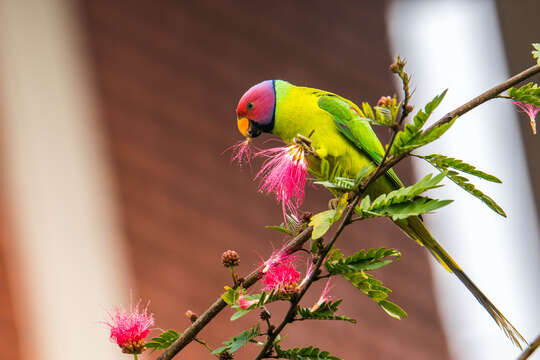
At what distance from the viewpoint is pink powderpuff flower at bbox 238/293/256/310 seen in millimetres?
→ 474

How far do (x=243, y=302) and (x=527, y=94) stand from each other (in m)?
0.27

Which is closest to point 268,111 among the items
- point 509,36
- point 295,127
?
point 295,127

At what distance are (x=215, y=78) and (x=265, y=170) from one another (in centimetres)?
208

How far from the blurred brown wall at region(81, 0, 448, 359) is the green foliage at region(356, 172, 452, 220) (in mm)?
1818

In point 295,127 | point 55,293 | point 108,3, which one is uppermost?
point 108,3

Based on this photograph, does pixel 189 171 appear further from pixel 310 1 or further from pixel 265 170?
pixel 265 170

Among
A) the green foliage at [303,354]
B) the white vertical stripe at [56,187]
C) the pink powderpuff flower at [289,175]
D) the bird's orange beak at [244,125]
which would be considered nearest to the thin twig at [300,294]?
the green foliage at [303,354]

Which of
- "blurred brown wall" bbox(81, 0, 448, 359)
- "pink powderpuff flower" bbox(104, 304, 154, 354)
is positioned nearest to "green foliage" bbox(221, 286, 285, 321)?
"pink powderpuff flower" bbox(104, 304, 154, 354)

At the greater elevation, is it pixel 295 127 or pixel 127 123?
pixel 127 123

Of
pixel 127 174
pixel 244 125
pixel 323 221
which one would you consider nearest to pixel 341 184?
pixel 323 221

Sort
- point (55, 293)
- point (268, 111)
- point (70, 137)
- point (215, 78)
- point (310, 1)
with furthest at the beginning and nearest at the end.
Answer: point (310, 1) → point (215, 78) → point (70, 137) → point (55, 293) → point (268, 111)

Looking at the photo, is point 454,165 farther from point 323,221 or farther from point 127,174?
point 127,174

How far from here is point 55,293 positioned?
2.23 m

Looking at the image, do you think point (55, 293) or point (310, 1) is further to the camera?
point (310, 1)
